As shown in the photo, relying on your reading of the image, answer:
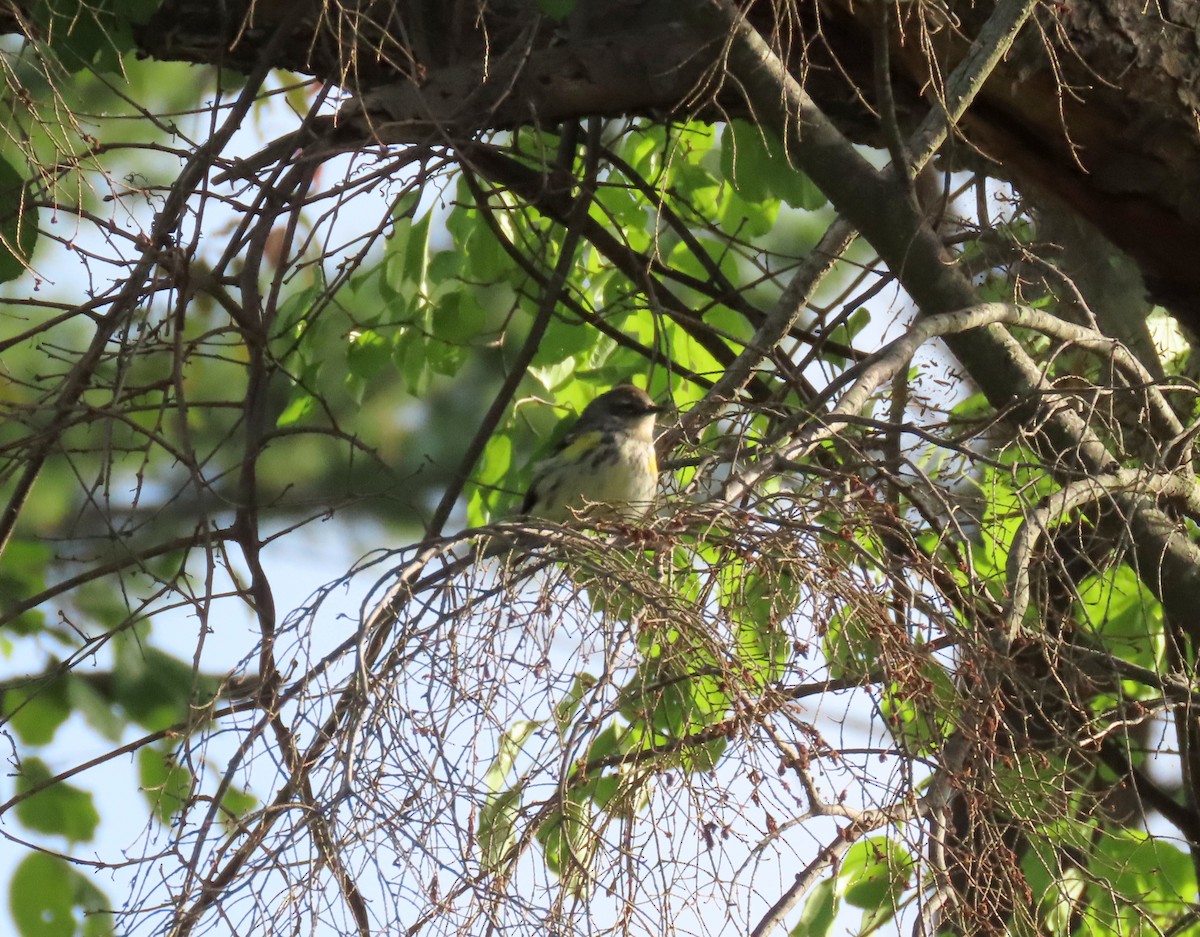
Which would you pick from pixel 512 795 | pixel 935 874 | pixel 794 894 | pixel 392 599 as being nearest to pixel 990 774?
pixel 935 874

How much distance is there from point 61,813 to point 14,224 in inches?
52.6

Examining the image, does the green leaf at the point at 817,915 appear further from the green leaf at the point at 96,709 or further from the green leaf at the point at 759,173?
the green leaf at the point at 759,173

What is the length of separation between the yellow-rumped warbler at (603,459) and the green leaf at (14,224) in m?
1.99

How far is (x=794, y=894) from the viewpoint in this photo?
2.43 m

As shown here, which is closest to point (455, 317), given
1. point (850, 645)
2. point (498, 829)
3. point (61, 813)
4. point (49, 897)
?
point (61, 813)

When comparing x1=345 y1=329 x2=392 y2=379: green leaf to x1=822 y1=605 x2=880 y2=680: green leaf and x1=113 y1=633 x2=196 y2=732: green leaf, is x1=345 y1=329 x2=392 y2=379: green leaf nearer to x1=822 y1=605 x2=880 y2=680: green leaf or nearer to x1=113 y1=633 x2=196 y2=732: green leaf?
x1=113 y1=633 x2=196 y2=732: green leaf

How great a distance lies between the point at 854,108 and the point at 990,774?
8.22 ft

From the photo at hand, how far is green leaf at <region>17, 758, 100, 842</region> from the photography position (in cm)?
323

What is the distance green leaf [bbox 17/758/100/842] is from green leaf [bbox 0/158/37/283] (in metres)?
1.12

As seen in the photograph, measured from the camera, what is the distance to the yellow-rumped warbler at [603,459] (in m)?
4.94

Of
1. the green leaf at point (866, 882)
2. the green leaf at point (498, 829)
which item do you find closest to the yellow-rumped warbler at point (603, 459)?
the green leaf at point (866, 882)

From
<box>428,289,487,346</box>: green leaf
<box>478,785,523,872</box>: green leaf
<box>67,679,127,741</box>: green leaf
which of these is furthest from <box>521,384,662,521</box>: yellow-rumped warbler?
<box>478,785,523,872</box>: green leaf

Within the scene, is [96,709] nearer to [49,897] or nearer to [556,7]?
[49,897]

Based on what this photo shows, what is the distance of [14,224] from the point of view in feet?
10.8
